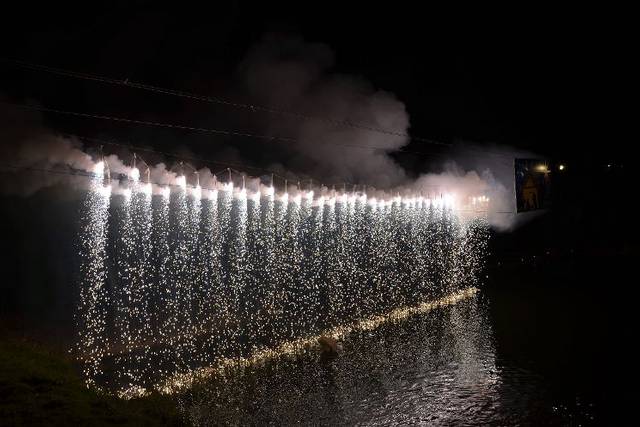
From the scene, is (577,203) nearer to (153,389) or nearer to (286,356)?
(286,356)

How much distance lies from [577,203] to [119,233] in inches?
1419

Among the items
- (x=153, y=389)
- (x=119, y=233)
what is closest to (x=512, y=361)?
(x=153, y=389)

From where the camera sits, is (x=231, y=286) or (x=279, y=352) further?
(x=231, y=286)

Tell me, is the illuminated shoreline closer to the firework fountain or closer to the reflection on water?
the firework fountain

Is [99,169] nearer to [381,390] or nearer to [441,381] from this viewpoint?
[381,390]

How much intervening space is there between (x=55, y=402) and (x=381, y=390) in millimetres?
8059

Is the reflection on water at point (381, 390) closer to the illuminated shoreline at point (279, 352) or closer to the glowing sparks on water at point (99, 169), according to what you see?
the illuminated shoreline at point (279, 352)

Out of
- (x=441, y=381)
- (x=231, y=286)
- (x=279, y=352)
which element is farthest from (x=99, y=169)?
(x=441, y=381)

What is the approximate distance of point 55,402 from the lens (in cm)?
884

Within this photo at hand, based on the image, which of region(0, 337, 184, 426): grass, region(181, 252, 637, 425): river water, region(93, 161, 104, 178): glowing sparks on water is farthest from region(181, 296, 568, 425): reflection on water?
region(93, 161, 104, 178): glowing sparks on water

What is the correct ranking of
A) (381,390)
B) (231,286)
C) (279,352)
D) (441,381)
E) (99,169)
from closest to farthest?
(381,390), (441,381), (279,352), (99,169), (231,286)

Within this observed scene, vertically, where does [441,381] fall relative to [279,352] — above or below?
below

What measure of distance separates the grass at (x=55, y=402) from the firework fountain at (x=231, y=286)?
240 cm

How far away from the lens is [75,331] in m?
18.0
